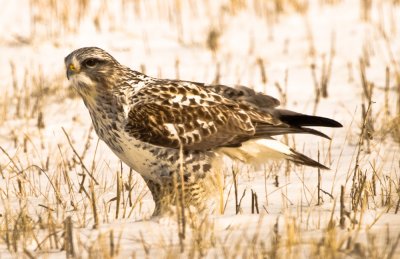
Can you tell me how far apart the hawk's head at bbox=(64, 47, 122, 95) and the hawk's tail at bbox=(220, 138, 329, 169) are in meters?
0.88

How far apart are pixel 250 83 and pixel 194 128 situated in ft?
14.5

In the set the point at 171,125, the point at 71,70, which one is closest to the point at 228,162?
the point at 171,125

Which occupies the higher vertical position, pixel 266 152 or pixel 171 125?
pixel 171 125

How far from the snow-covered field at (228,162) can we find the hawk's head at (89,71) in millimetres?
701

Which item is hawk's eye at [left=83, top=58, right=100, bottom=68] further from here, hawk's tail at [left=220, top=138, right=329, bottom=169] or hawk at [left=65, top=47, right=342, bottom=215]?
hawk's tail at [left=220, top=138, right=329, bottom=169]

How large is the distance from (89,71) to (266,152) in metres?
1.29

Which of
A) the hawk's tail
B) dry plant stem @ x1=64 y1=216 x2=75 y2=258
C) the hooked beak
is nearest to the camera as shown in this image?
dry plant stem @ x1=64 y1=216 x2=75 y2=258

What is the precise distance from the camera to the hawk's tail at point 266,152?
6.09 m

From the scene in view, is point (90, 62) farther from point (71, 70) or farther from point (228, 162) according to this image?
point (228, 162)

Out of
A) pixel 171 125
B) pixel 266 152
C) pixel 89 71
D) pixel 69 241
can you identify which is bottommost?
pixel 69 241

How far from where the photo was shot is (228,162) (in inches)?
301

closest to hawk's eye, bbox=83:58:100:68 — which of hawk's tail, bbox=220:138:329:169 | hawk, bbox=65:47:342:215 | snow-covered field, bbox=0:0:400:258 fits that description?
hawk, bbox=65:47:342:215

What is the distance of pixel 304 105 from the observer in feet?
31.2

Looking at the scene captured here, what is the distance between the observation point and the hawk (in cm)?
573
